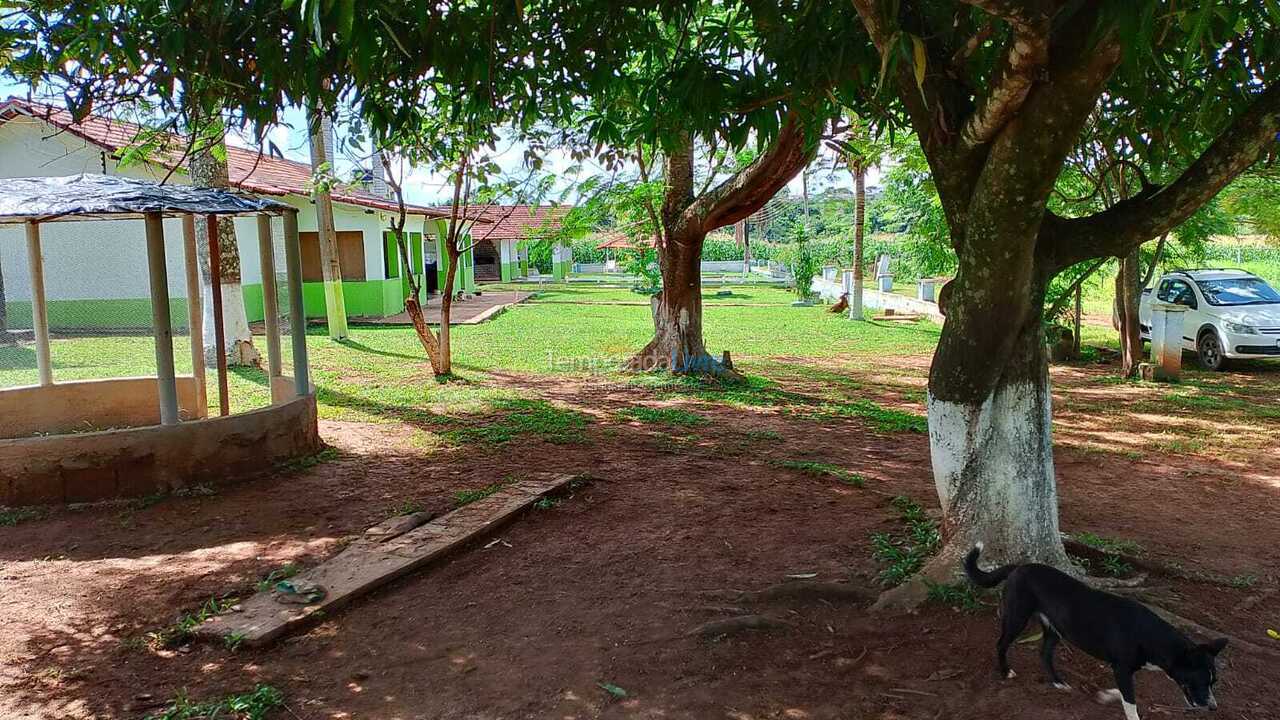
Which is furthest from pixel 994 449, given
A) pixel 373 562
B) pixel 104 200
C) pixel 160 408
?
pixel 160 408

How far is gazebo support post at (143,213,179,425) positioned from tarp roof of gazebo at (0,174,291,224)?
0.71 feet

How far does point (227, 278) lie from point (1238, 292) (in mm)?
15220

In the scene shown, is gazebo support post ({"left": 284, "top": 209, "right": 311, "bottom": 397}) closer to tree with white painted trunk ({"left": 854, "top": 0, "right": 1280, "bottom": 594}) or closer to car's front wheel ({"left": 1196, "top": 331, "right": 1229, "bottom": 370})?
tree with white painted trunk ({"left": 854, "top": 0, "right": 1280, "bottom": 594})

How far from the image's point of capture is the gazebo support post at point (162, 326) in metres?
6.68

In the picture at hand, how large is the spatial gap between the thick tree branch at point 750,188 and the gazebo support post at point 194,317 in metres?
5.71

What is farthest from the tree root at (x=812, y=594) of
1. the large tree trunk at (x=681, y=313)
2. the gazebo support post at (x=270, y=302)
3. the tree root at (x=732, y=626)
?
the large tree trunk at (x=681, y=313)

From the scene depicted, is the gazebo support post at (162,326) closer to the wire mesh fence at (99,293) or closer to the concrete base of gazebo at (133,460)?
the concrete base of gazebo at (133,460)

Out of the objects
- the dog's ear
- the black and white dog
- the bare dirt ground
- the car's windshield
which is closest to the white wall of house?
the bare dirt ground

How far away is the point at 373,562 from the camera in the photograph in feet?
16.4

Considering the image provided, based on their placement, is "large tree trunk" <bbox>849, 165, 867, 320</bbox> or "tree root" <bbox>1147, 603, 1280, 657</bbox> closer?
"tree root" <bbox>1147, 603, 1280, 657</bbox>

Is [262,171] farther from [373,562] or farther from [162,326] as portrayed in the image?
[373,562]

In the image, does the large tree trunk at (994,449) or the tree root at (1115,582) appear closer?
the large tree trunk at (994,449)

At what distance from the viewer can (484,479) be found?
22.6 ft

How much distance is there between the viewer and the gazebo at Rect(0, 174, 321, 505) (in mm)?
6289
